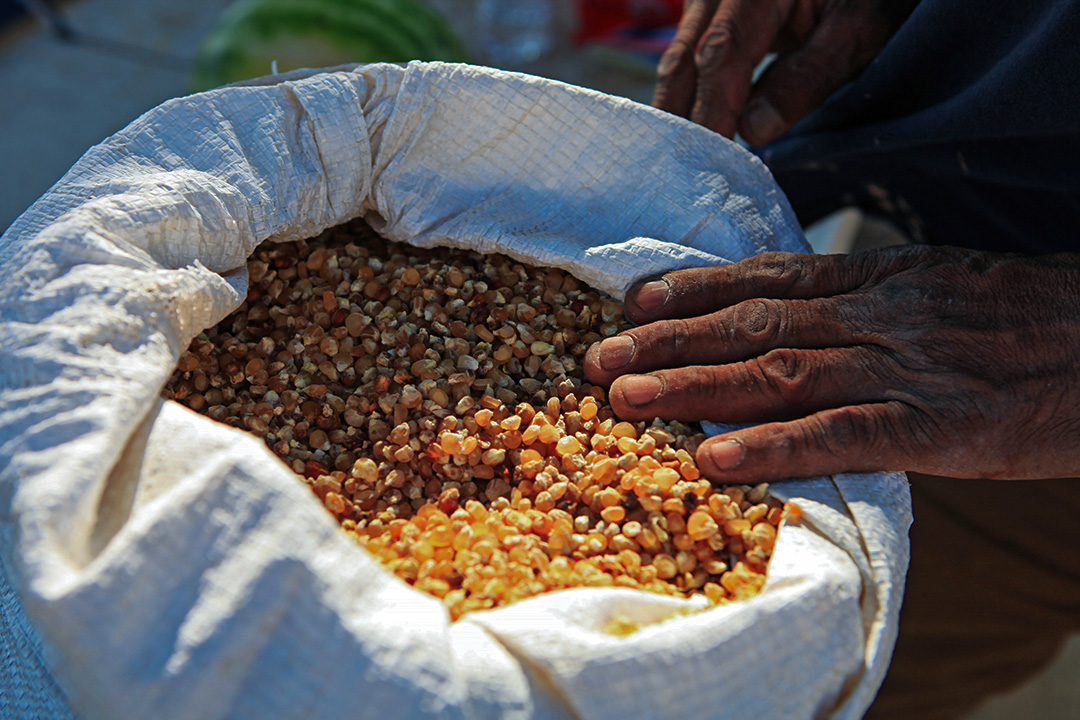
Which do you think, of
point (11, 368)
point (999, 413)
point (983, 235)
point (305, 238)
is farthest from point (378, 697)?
point (983, 235)

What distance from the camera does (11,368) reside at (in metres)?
0.71

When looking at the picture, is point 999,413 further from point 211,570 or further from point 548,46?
point 548,46

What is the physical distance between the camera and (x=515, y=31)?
2943 millimetres

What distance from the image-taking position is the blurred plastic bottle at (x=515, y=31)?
2.92 metres

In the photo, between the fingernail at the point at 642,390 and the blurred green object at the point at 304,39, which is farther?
the blurred green object at the point at 304,39

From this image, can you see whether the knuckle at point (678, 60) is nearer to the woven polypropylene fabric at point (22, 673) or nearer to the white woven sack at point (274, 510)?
the white woven sack at point (274, 510)

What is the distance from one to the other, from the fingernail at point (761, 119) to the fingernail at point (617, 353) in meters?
0.58

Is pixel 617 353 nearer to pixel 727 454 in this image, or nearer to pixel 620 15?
pixel 727 454

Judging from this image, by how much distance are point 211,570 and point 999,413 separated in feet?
2.67

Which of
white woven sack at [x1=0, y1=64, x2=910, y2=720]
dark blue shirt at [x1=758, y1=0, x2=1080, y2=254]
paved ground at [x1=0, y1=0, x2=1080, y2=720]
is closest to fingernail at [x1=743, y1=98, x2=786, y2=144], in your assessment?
dark blue shirt at [x1=758, y1=0, x2=1080, y2=254]

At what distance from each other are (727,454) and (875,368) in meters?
0.21

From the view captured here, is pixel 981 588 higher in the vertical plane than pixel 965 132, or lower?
lower

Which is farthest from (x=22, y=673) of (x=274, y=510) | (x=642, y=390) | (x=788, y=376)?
(x=788, y=376)

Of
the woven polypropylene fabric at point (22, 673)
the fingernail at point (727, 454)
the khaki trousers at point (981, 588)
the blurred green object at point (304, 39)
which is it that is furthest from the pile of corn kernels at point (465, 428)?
the blurred green object at point (304, 39)
